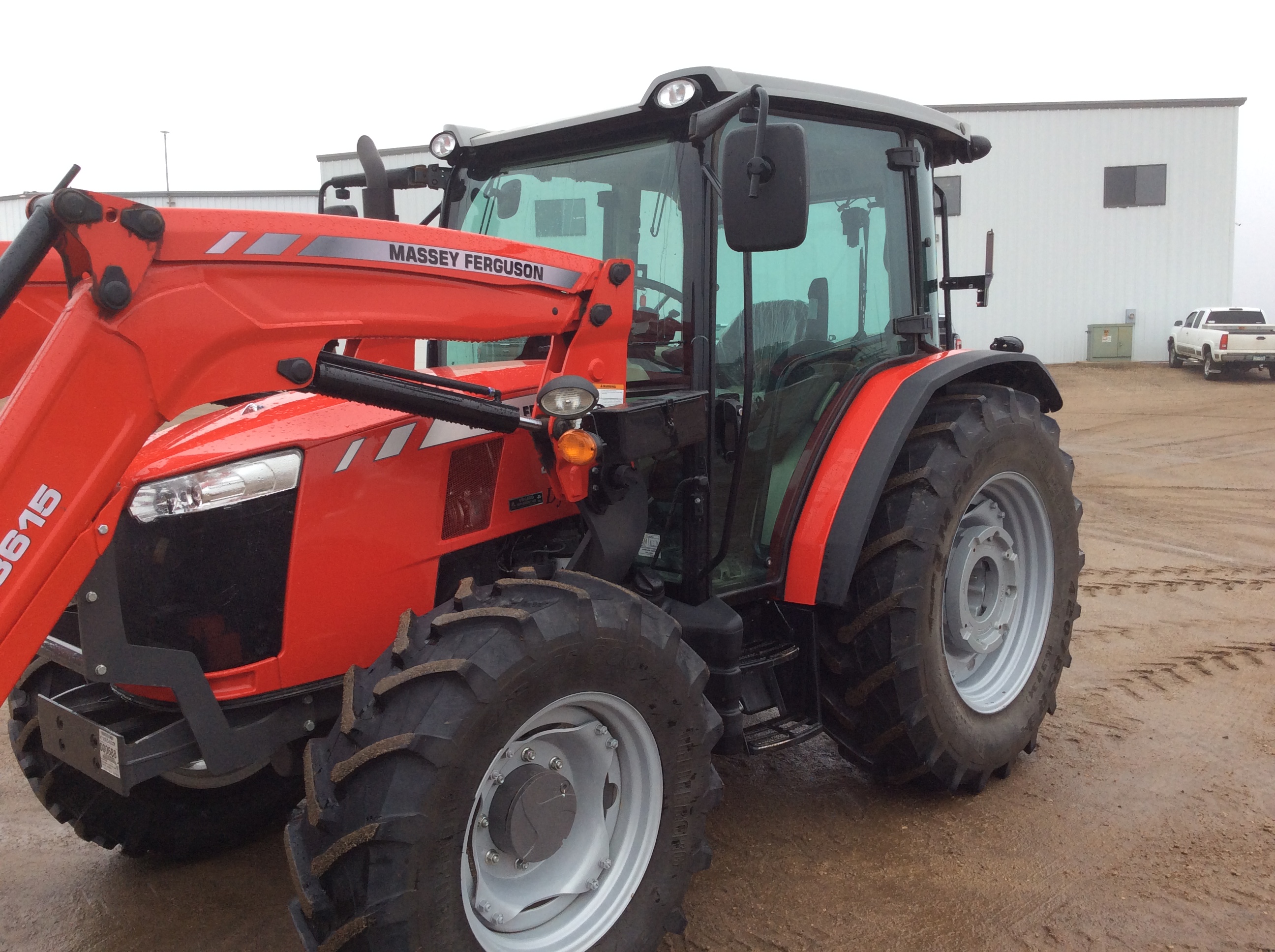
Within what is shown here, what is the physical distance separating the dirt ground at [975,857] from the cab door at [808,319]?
845mm

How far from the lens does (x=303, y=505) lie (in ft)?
7.33

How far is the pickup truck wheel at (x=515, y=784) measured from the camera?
76.7 inches

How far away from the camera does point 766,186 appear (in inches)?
90.6

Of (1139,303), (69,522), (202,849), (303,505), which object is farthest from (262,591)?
(1139,303)

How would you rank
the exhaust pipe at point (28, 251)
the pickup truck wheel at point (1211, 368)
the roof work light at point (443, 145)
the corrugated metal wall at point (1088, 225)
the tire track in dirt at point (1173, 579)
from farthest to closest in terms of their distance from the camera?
the corrugated metal wall at point (1088, 225)
the pickup truck wheel at point (1211, 368)
the tire track in dirt at point (1173, 579)
the roof work light at point (443, 145)
the exhaust pipe at point (28, 251)

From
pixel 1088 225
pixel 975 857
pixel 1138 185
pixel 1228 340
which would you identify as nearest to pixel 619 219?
pixel 975 857

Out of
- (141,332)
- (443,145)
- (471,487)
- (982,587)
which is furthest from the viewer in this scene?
(982,587)

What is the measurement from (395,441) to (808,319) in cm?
138

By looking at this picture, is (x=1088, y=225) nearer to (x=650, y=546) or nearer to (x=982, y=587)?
(x=982, y=587)

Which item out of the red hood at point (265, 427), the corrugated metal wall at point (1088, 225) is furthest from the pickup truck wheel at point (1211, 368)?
the red hood at point (265, 427)

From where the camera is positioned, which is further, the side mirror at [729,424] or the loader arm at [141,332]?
the side mirror at [729,424]

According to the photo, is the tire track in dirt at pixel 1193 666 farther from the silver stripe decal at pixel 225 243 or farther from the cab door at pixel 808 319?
the silver stripe decal at pixel 225 243

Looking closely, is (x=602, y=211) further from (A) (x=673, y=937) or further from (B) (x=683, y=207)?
(A) (x=673, y=937)

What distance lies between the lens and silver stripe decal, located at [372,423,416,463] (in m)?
2.34
